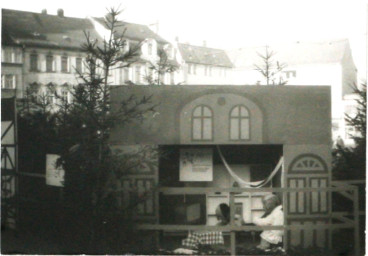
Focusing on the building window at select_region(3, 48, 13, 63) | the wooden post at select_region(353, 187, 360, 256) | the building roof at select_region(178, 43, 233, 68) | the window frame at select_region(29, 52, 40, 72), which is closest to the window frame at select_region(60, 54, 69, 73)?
the window frame at select_region(29, 52, 40, 72)

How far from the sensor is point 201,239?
17.4 ft

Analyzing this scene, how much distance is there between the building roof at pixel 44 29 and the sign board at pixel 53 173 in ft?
3.78

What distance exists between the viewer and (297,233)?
5215 mm

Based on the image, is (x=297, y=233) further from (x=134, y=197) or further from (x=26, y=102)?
(x=26, y=102)

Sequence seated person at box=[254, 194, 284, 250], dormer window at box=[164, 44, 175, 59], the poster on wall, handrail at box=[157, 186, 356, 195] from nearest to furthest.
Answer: handrail at box=[157, 186, 356, 195]
seated person at box=[254, 194, 284, 250]
dormer window at box=[164, 44, 175, 59]
the poster on wall

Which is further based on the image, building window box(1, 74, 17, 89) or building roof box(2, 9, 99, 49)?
building window box(1, 74, 17, 89)

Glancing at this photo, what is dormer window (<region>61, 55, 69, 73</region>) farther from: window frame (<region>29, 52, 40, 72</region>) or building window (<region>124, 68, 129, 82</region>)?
building window (<region>124, 68, 129, 82</region>)

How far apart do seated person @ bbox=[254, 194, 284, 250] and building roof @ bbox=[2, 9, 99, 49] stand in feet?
8.08

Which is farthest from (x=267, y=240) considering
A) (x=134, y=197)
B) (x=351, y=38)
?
(x=351, y=38)

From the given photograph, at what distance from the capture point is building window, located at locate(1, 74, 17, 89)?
5293mm

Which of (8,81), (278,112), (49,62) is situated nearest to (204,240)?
(278,112)

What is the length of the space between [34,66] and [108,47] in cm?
75

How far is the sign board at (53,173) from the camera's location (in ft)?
17.4

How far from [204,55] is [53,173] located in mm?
1995
